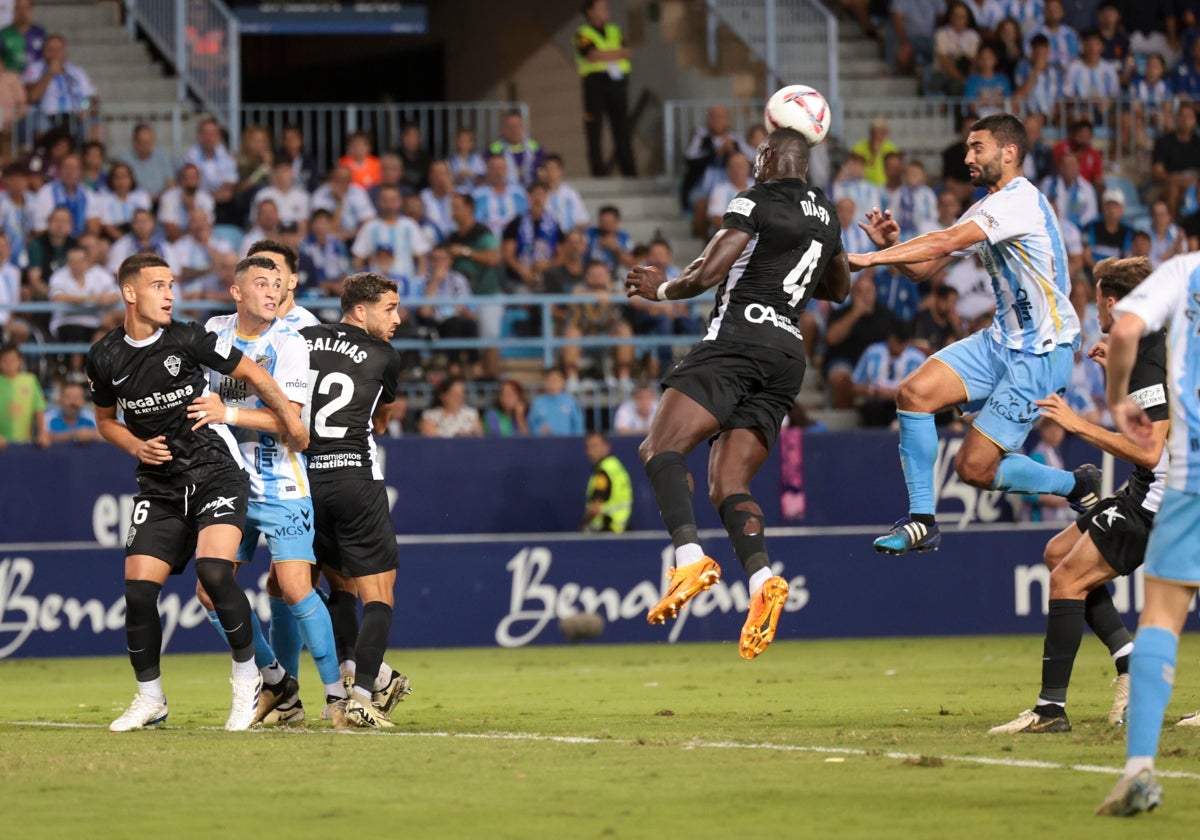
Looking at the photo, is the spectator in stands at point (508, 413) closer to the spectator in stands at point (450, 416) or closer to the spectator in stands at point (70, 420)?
the spectator in stands at point (450, 416)

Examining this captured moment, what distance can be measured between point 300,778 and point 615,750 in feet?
5.13

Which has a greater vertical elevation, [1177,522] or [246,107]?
[246,107]

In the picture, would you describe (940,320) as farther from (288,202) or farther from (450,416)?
(288,202)

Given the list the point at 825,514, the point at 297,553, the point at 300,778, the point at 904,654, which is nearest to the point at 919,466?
the point at 297,553

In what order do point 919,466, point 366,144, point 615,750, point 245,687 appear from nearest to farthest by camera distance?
point 615,750 → point 245,687 → point 919,466 → point 366,144

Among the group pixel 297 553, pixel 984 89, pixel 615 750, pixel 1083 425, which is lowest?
pixel 615 750

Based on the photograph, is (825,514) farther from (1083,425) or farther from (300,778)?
(300,778)

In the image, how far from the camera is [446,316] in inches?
726

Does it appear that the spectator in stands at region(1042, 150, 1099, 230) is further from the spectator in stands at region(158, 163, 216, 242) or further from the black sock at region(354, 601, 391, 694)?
the black sock at region(354, 601, 391, 694)

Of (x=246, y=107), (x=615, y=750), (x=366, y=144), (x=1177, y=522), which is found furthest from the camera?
(x=246, y=107)

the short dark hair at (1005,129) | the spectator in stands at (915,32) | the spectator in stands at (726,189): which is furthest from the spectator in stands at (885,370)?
the short dark hair at (1005,129)

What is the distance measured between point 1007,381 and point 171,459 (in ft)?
14.1

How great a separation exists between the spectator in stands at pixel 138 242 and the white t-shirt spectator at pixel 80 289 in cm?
22

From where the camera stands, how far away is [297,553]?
911 centimetres
